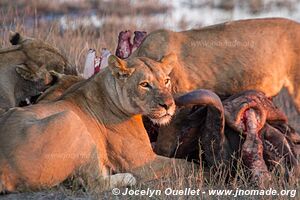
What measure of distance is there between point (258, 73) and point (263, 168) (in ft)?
4.36

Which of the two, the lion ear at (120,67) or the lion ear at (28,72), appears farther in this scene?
the lion ear at (28,72)

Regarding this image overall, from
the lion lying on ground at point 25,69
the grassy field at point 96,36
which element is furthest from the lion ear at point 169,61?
the lion lying on ground at point 25,69

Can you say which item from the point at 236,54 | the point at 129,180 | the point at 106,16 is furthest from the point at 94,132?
the point at 106,16

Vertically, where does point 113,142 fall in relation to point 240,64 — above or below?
below

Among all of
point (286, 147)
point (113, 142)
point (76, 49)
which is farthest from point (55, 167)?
point (76, 49)

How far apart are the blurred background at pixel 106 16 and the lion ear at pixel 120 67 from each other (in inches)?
148

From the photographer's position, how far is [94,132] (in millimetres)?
6090

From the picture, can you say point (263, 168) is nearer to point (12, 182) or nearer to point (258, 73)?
point (258, 73)

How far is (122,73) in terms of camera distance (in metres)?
6.09

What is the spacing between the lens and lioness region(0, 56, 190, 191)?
5.54 m

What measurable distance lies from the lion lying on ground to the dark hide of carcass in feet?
3.85

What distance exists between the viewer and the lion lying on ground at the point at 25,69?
698 cm

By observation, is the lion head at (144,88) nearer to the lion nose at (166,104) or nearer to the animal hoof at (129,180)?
the lion nose at (166,104)

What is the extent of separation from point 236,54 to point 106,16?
7.71m
